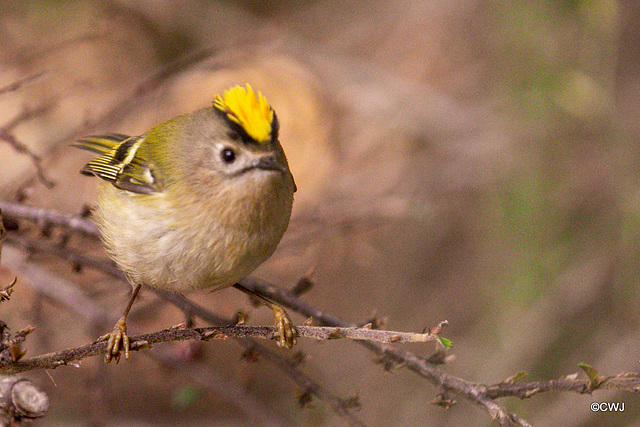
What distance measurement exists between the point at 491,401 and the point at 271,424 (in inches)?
37.2

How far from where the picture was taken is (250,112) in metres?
1.67

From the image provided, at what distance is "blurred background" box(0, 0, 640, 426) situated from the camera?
2.80 meters

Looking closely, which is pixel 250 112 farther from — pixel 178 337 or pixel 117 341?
pixel 117 341

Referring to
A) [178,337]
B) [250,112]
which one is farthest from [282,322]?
[250,112]

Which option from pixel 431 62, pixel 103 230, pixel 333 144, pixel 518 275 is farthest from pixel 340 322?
pixel 431 62

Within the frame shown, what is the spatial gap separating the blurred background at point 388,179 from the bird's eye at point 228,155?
59 cm

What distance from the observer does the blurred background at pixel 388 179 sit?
2.80 m

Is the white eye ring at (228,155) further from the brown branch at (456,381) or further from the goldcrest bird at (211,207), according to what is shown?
the brown branch at (456,381)

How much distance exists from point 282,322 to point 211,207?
17.1 inches

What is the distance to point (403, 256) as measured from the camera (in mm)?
4348

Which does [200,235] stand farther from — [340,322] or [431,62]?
[431,62]

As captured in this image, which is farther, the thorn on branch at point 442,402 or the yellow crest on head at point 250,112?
the yellow crest on head at point 250,112

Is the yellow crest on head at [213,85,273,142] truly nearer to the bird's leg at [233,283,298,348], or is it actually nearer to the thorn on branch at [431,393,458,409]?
the bird's leg at [233,283,298,348]
